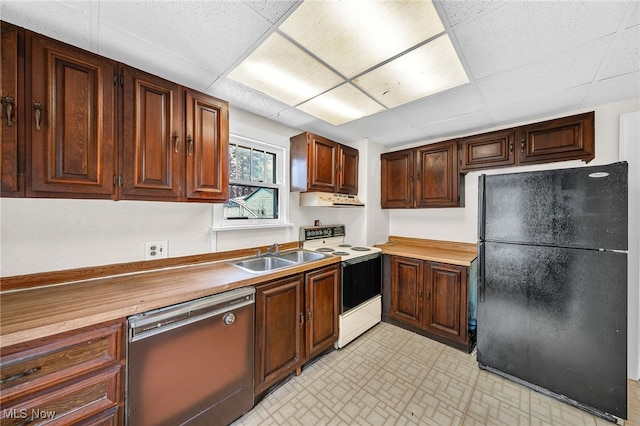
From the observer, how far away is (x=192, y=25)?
4.05 feet

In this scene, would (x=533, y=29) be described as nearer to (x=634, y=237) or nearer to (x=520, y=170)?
(x=520, y=170)

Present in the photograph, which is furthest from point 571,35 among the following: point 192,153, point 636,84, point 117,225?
point 117,225

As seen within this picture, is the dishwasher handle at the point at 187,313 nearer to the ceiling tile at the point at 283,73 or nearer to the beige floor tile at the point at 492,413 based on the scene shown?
the ceiling tile at the point at 283,73

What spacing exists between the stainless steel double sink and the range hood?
1.81 ft

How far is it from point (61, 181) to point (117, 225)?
19.6 inches

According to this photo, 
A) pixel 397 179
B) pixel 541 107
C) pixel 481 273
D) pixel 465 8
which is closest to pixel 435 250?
pixel 481 273

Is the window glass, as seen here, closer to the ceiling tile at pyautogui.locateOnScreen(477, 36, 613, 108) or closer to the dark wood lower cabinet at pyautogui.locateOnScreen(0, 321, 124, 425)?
the dark wood lower cabinet at pyautogui.locateOnScreen(0, 321, 124, 425)

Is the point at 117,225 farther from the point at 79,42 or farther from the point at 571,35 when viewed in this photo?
the point at 571,35

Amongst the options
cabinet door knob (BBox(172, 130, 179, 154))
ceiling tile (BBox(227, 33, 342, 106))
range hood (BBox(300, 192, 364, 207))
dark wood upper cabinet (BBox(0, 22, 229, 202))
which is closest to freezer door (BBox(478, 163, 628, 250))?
range hood (BBox(300, 192, 364, 207))

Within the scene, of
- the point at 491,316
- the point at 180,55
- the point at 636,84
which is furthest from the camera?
the point at 491,316

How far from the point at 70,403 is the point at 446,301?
2790mm

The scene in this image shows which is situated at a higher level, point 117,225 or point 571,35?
point 571,35

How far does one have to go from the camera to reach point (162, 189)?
1.54 metres

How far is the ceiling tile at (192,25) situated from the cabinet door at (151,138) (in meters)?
0.22
